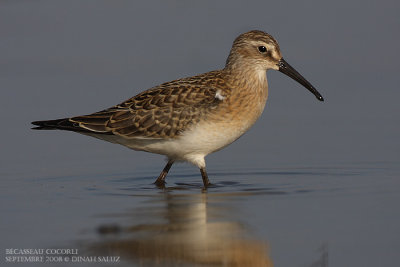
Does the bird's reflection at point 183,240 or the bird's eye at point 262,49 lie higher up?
the bird's eye at point 262,49

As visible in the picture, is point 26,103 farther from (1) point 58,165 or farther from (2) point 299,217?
(2) point 299,217

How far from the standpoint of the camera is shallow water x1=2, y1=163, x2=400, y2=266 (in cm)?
882

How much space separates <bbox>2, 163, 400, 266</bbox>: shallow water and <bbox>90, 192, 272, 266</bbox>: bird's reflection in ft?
0.03

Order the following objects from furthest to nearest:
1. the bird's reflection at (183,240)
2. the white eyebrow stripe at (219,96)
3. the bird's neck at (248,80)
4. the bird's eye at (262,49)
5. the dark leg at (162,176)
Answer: the bird's eye at (262,49), the dark leg at (162,176), the bird's neck at (248,80), the white eyebrow stripe at (219,96), the bird's reflection at (183,240)

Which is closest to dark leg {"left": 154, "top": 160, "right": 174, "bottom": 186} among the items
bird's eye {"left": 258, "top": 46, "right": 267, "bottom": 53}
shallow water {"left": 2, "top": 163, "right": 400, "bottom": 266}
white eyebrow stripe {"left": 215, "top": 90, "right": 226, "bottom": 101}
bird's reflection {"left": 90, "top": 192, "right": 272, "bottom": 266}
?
shallow water {"left": 2, "top": 163, "right": 400, "bottom": 266}

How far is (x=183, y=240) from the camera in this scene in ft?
30.7

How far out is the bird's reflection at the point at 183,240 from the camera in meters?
8.72

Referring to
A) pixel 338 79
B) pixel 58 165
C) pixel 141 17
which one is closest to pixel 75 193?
pixel 58 165

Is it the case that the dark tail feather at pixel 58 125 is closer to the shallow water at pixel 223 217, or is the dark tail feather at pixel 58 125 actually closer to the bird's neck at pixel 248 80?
the shallow water at pixel 223 217

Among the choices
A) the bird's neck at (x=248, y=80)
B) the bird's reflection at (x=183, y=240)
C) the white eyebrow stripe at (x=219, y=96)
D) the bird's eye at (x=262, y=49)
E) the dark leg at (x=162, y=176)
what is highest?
the bird's eye at (x=262, y=49)

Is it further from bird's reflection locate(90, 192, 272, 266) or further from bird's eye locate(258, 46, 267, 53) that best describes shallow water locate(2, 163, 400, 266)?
bird's eye locate(258, 46, 267, 53)

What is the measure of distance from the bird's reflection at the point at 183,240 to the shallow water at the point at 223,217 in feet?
0.03

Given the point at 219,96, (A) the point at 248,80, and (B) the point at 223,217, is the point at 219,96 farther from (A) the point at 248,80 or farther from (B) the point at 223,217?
(B) the point at 223,217

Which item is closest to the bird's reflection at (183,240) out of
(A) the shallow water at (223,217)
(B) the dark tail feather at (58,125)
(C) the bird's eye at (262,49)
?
(A) the shallow water at (223,217)
